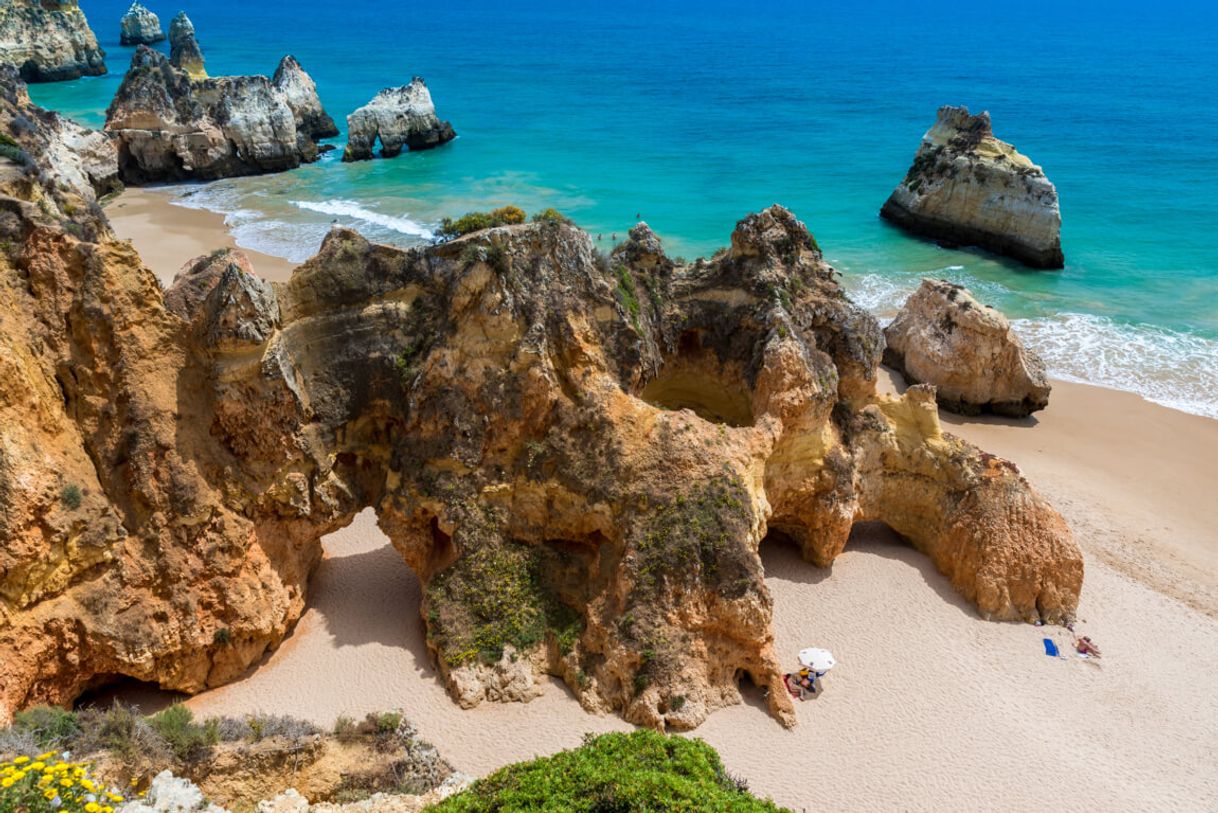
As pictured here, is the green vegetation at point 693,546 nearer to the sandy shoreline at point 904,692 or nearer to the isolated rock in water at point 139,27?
the sandy shoreline at point 904,692

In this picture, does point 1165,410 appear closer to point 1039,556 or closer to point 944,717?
point 1039,556

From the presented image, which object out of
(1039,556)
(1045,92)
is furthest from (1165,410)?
(1045,92)

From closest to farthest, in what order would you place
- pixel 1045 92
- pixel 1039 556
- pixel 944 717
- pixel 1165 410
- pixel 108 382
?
1. pixel 108 382
2. pixel 944 717
3. pixel 1039 556
4. pixel 1165 410
5. pixel 1045 92

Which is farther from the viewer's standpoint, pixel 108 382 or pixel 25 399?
pixel 108 382

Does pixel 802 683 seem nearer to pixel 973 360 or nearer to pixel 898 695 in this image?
pixel 898 695

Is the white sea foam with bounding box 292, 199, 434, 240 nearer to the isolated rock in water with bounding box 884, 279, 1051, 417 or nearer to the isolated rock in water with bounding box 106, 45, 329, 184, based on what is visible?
the isolated rock in water with bounding box 106, 45, 329, 184

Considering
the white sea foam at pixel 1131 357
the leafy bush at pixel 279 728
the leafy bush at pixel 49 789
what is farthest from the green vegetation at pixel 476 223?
the white sea foam at pixel 1131 357
